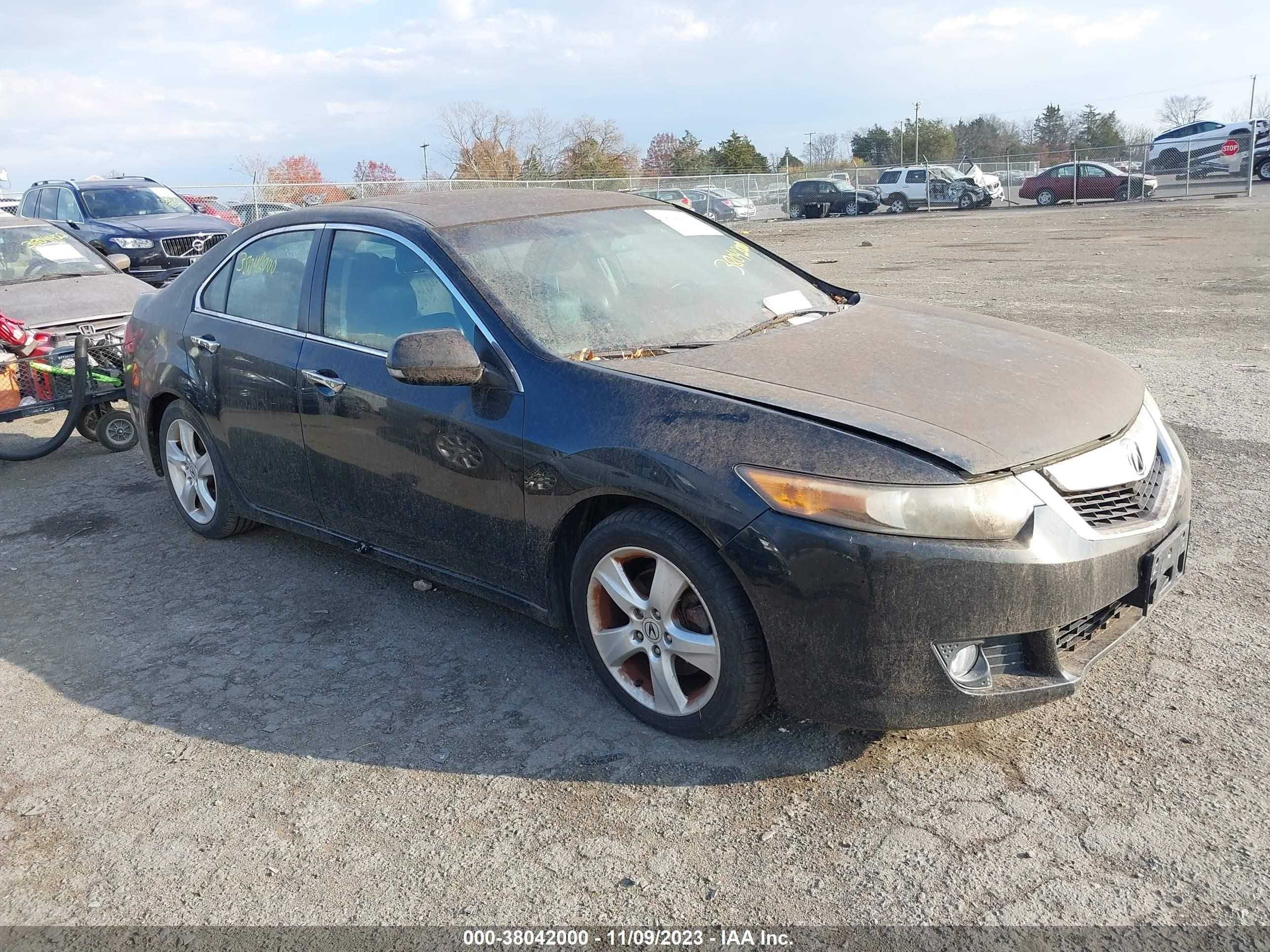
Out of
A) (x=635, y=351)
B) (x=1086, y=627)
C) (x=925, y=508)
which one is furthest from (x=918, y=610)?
(x=635, y=351)

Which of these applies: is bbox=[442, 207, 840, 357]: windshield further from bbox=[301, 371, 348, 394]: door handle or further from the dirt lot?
the dirt lot

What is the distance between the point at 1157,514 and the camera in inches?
127

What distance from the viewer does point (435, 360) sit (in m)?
3.58

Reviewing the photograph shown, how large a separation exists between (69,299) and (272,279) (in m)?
4.67

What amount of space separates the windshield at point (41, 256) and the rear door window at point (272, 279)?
5078 millimetres

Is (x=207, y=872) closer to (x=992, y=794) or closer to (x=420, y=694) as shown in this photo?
(x=420, y=694)

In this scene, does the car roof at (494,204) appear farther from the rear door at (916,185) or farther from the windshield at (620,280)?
the rear door at (916,185)

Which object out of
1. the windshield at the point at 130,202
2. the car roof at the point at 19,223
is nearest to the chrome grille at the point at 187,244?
the windshield at the point at 130,202

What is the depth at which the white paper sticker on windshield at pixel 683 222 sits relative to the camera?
4.72 m

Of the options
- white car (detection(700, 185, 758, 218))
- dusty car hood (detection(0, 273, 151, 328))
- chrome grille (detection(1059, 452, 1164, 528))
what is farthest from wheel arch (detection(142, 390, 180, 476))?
white car (detection(700, 185, 758, 218))

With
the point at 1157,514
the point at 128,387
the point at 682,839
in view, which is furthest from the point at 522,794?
the point at 128,387

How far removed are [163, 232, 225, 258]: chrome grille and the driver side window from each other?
1064 centimetres

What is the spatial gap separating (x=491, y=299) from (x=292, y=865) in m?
1.96

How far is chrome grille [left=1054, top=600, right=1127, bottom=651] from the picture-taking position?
9.89ft
